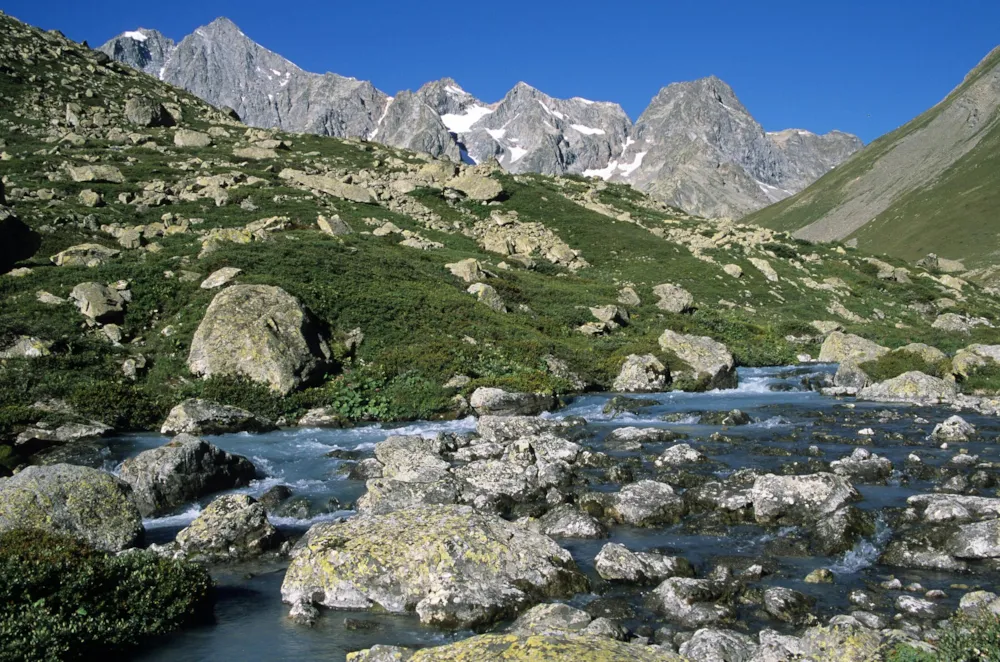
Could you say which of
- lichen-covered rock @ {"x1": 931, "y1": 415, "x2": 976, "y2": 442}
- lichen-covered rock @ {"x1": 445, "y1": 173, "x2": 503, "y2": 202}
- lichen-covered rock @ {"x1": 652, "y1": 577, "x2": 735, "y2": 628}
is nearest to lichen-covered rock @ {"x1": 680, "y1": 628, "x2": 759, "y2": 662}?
lichen-covered rock @ {"x1": 652, "y1": 577, "x2": 735, "y2": 628}

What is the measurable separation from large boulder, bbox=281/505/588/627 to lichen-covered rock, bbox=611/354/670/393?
23.2 m

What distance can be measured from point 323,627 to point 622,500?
8.09 metres

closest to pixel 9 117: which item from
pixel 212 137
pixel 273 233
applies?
pixel 212 137

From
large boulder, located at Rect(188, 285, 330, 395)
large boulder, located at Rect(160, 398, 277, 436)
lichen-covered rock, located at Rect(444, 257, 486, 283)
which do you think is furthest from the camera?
lichen-covered rock, located at Rect(444, 257, 486, 283)

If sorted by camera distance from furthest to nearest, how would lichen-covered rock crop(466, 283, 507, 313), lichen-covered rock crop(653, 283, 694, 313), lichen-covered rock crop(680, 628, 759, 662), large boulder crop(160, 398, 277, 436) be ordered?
1. lichen-covered rock crop(653, 283, 694, 313)
2. lichen-covered rock crop(466, 283, 507, 313)
3. large boulder crop(160, 398, 277, 436)
4. lichen-covered rock crop(680, 628, 759, 662)

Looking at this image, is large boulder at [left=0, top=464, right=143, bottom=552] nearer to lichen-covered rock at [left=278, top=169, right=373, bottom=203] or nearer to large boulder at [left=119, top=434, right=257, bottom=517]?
large boulder at [left=119, top=434, right=257, bottom=517]

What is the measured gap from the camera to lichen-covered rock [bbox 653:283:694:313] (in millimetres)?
52156

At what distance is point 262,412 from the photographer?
27.3 m

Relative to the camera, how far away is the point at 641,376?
3544 centimetres

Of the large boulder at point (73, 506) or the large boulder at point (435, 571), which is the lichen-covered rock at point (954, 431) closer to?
the large boulder at point (435, 571)

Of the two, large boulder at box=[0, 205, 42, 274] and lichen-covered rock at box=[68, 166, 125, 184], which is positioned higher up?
lichen-covered rock at box=[68, 166, 125, 184]

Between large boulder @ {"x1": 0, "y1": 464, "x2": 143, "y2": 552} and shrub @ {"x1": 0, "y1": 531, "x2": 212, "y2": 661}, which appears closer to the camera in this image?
shrub @ {"x1": 0, "y1": 531, "x2": 212, "y2": 661}

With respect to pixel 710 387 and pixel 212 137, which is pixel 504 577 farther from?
pixel 212 137

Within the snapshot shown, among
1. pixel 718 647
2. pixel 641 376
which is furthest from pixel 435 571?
pixel 641 376
